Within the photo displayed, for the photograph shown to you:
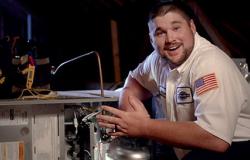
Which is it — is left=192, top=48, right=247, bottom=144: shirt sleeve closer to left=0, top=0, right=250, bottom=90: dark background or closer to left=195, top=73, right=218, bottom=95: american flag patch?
left=195, top=73, right=218, bottom=95: american flag patch

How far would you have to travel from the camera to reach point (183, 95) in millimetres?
1352

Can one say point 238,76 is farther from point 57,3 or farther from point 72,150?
point 57,3

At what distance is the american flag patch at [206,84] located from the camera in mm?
1209

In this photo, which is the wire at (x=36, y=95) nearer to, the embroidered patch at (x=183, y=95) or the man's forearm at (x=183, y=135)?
the man's forearm at (x=183, y=135)

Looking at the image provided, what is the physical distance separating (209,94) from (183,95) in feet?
0.52

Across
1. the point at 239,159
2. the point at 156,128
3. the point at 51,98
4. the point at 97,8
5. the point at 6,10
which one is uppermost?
the point at 6,10

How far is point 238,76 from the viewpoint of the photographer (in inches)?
50.9

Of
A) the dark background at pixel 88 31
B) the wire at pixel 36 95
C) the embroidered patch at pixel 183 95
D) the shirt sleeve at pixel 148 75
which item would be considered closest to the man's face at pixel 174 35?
the embroidered patch at pixel 183 95

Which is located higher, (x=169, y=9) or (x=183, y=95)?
(x=169, y=9)

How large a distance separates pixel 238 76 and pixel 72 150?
72cm

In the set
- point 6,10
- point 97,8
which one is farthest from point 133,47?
point 6,10

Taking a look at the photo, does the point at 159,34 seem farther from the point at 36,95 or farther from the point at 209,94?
the point at 36,95

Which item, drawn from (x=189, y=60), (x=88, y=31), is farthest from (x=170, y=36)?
(x=88, y=31)

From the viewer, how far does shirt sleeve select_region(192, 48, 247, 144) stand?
119cm
